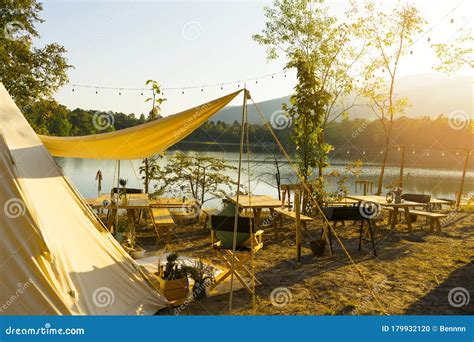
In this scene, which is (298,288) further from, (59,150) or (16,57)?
(16,57)

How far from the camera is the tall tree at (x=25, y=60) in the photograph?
47.3 ft

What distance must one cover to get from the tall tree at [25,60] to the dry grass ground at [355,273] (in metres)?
9.85

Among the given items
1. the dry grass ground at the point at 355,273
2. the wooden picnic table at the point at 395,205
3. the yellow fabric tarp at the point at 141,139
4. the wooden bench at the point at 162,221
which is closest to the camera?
the yellow fabric tarp at the point at 141,139

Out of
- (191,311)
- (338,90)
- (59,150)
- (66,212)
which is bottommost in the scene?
(191,311)

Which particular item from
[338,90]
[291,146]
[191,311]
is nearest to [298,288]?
[191,311]

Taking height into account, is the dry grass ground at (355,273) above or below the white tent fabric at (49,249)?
below

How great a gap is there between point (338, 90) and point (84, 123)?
29.2 meters

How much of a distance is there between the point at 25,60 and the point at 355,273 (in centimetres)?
1442

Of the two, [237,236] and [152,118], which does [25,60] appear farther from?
[237,236]

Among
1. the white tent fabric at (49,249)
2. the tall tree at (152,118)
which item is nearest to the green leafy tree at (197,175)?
the tall tree at (152,118)

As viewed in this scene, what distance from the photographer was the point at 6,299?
3.56 meters

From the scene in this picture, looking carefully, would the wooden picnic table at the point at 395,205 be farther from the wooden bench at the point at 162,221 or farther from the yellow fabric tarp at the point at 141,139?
the yellow fabric tarp at the point at 141,139

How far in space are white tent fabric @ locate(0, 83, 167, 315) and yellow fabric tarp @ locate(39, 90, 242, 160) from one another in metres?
0.54

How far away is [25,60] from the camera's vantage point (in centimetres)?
1505
